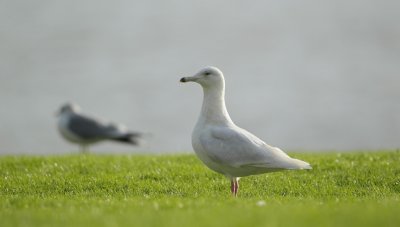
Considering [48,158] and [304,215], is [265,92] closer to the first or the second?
[48,158]

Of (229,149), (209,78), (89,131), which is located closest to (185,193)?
(229,149)

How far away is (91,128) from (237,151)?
48.8ft

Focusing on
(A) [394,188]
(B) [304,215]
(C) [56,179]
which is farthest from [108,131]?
(B) [304,215]

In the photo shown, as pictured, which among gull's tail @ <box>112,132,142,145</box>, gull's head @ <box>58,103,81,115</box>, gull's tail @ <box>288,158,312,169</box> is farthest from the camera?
gull's head @ <box>58,103,81,115</box>

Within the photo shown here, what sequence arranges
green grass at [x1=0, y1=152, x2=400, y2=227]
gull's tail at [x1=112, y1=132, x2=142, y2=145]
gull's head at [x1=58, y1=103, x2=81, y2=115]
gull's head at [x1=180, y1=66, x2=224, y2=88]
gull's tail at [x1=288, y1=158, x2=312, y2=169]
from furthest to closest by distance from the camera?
gull's head at [x1=58, y1=103, x2=81, y2=115] → gull's tail at [x1=112, y1=132, x2=142, y2=145] → gull's head at [x1=180, y1=66, x2=224, y2=88] → gull's tail at [x1=288, y1=158, x2=312, y2=169] → green grass at [x1=0, y1=152, x2=400, y2=227]

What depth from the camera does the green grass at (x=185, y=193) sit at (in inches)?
343

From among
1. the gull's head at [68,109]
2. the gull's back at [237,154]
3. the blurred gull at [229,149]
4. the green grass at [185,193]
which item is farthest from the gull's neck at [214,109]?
the gull's head at [68,109]

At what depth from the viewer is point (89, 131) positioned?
2531cm

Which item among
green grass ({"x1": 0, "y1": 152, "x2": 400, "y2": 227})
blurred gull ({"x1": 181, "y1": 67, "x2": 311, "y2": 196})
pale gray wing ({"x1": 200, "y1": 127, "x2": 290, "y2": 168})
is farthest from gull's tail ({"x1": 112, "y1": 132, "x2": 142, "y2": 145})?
pale gray wing ({"x1": 200, "y1": 127, "x2": 290, "y2": 168})

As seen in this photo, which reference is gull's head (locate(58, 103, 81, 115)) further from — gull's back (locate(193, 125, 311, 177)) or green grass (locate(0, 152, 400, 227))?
gull's back (locate(193, 125, 311, 177))

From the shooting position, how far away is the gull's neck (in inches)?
459

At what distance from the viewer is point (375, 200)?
11008 millimetres

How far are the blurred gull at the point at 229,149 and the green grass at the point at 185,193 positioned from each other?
484 mm

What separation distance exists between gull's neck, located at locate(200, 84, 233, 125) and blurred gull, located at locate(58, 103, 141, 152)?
1393 cm
